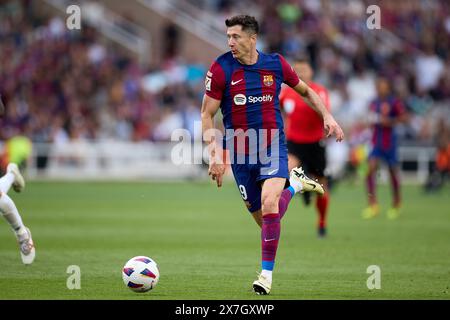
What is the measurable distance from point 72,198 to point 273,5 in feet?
51.2

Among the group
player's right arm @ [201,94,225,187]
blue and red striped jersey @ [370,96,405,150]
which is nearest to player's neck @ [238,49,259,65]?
player's right arm @ [201,94,225,187]

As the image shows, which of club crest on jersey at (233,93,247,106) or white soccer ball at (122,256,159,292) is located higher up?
club crest on jersey at (233,93,247,106)

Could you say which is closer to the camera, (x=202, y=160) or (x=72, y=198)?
(x=72, y=198)

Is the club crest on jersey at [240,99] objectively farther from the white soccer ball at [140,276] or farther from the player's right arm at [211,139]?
the white soccer ball at [140,276]

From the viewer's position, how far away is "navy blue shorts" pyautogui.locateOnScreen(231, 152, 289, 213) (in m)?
10.1

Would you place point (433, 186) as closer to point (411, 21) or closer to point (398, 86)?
point (398, 86)

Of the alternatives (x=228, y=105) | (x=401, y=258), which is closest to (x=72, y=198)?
(x=401, y=258)

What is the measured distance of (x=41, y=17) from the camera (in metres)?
35.4

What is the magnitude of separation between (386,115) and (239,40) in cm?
1025

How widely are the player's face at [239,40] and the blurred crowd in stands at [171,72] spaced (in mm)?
21277

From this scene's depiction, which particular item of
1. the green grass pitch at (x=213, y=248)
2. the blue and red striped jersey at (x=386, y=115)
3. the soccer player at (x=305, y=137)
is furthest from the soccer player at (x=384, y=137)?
the soccer player at (x=305, y=137)

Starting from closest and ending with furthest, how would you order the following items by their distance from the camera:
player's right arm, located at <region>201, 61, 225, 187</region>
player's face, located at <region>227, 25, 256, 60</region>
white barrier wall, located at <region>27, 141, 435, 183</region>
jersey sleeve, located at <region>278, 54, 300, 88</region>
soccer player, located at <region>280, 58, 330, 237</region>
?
player's right arm, located at <region>201, 61, 225, 187</region> → player's face, located at <region>227, 25, 256, 60</region> → jersey sleeve, located at <region>278, 54, 300, 88</region> → soccer player, located at <region>280, 58, 330, 237</region> → white barrier wall, located at <region>27, 141, 435, 183</region>

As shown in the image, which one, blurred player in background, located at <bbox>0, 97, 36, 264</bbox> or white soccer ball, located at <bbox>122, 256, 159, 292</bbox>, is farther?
blurred player in background, located at <bbox>0, 97, 36, 264</bbox>

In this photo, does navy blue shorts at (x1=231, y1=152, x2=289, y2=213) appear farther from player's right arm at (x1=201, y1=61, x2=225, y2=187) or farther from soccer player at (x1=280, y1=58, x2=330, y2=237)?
A: soccer player at (x1=280, y1=58, x2=330, y2=237)
